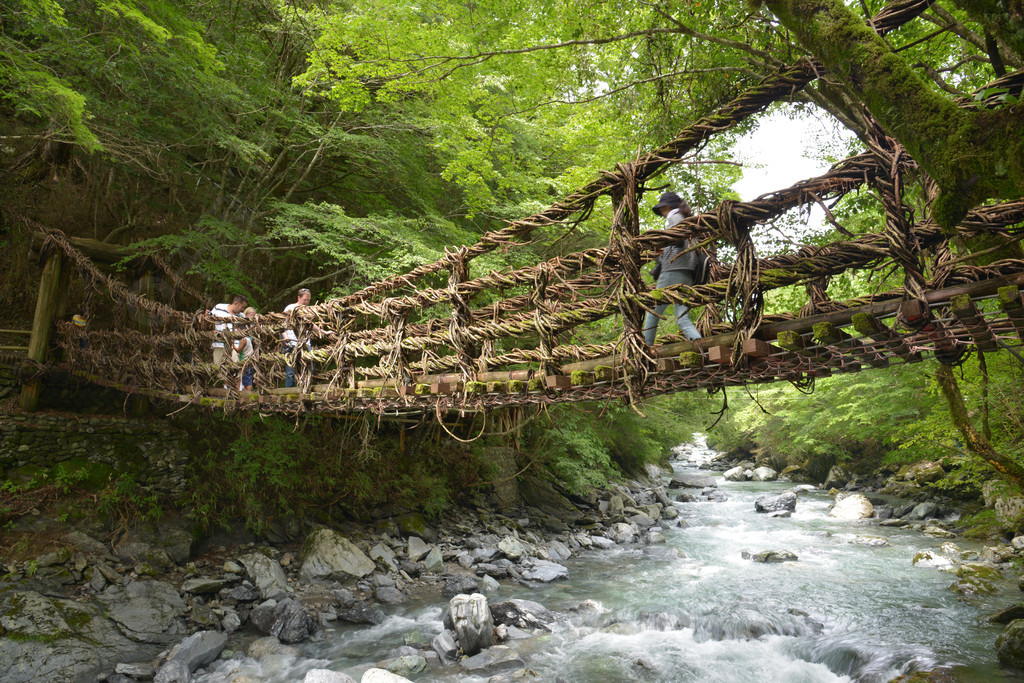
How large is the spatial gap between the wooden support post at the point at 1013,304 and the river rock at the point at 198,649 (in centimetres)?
525

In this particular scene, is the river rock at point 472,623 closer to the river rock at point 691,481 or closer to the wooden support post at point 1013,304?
the wooden support post at point 1013,304

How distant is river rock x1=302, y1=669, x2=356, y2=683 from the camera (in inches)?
148

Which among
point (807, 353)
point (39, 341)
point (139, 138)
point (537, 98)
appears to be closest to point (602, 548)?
point (537, 98)

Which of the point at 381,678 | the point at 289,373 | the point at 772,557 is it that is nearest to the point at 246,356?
the point at 289,373

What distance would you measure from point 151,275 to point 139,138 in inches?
65.0

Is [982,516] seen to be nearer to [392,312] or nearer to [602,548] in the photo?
[602,548]

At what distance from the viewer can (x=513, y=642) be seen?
4727mm

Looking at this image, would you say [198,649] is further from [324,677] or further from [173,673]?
[324,677]

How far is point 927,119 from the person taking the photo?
5.65 feet

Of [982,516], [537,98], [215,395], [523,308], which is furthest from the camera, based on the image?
[982,516]

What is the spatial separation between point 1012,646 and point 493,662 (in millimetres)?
3723

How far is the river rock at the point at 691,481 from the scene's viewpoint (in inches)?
539

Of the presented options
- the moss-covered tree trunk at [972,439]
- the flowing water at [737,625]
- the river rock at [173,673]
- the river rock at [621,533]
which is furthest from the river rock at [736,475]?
the river rock at [173,673]

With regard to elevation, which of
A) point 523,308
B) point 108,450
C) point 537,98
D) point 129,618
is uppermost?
point 537,98
